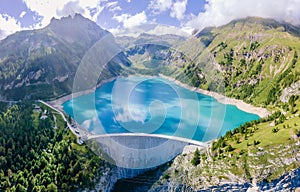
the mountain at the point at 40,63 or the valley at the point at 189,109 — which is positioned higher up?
the mountain at the point at 40,63

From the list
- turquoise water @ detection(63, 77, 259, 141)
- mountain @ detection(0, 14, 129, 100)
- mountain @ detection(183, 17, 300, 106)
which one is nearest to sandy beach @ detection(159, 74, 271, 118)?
mountain @ detection(183, 17, 300, 106)

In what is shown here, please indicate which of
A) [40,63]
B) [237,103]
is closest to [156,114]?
[237,103]

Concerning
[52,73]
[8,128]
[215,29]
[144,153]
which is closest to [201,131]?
[144,153]

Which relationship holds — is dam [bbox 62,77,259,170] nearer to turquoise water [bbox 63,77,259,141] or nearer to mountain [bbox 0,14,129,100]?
turquoise water [bbox 63,77,259,141]

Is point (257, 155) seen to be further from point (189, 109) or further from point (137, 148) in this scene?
point (189, 109)

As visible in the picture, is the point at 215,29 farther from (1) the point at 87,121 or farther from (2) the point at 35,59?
(1) the point at 87,121

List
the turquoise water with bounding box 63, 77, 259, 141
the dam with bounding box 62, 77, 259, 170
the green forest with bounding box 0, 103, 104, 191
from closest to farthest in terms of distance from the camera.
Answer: the green forest with bounding box 0, 103, 104, 191 < the dam with bounding box 62, 77, 259, 170 < the turquoise water with bounding box 63, 77, 259, 141

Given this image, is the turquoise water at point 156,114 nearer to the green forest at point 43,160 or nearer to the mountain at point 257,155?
the mountain at point 257,155

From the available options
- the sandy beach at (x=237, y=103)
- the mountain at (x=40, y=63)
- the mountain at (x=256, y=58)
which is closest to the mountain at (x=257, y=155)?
the mountain at (x=256, y=58)
